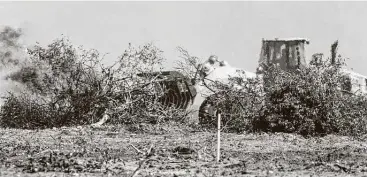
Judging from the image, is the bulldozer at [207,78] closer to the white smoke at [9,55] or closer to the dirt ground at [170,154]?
the dirt ground at [170,154]

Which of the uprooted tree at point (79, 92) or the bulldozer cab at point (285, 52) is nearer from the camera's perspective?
the uprooted tree at point (79, 92)

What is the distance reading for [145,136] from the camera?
13.5 m

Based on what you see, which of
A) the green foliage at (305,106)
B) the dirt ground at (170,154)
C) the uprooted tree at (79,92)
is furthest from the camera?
the uprooted tree at (79,92)

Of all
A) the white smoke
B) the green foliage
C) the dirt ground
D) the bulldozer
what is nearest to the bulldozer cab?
the bulldozer

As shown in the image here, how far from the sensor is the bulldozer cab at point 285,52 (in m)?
19.4

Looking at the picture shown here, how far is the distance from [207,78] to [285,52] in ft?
13.6

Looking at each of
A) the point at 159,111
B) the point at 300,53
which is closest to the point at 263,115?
the point at 159,111

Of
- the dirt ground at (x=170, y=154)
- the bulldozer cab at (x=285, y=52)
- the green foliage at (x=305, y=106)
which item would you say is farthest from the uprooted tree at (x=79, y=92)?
the bulldozer cab at (x=285, y=52)

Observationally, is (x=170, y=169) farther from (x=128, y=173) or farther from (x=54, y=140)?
(x=54, y=140)

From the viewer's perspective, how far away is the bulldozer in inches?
642

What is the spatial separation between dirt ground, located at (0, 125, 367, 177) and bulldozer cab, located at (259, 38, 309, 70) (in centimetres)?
605

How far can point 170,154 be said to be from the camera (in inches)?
379

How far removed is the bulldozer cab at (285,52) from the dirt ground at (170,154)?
19.8 ft

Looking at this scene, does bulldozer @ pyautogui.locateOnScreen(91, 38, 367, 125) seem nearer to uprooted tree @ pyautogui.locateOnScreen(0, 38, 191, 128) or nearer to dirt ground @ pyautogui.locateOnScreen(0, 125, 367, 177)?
uprooted tree @ pyautogui.locateOnScreen(0, 38, 191, 128)
